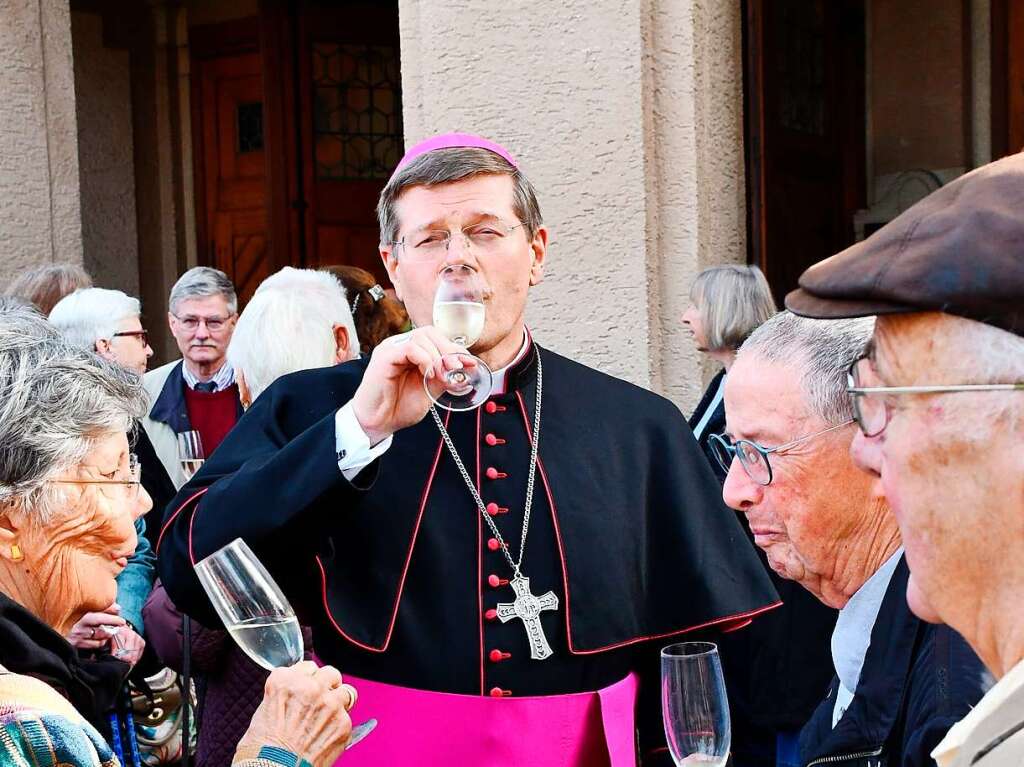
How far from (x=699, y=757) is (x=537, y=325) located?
3034 millimetres

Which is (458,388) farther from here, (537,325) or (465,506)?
(537,325)

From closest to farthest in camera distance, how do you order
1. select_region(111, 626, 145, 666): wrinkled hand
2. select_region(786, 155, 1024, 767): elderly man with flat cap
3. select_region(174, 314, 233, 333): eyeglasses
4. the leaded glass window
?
select_region(786, 155, 1024, 767): elderly man with flat cap
select_region(111, 626, 145, 666): wrinkled hand
select_region(174, 314, 233, 333): eyeglasses
the leaded glass window

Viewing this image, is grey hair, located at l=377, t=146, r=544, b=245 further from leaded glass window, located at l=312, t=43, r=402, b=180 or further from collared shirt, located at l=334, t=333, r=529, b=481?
leaded glass window, located at l=312, t=43, r=402, b=180

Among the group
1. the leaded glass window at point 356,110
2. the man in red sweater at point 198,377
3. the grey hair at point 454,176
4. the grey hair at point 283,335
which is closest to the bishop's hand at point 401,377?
the grey hair at point 454,176

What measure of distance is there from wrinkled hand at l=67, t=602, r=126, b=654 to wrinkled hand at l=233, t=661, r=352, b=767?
156 cm

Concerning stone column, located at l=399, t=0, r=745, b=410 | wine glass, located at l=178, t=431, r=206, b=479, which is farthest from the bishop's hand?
stone column, located at l=399, t=0, r=745, b=410

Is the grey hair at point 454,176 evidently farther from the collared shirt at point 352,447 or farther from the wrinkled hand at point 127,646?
the wrinkled hand at point 127,646

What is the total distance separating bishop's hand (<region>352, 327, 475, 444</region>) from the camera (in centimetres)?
242

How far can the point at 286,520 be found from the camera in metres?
2.53

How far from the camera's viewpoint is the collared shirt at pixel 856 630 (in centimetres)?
229

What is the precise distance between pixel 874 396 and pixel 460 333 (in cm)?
117

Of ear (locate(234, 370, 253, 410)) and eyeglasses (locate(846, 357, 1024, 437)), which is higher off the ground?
eyeglasses (locate(846, 357, 1024, 437))

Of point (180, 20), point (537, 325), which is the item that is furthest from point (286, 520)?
point (180, 20)

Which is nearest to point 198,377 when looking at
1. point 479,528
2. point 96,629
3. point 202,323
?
point 202,323
